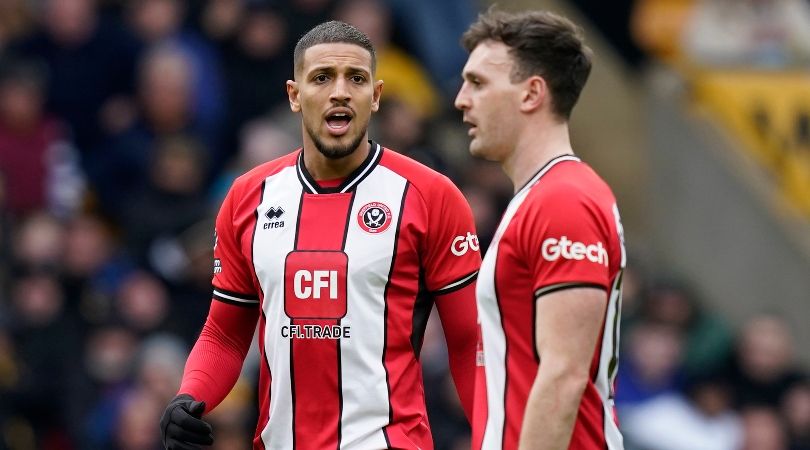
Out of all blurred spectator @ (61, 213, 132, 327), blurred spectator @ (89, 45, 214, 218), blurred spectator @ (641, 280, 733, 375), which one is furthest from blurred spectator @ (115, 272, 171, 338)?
blurred spectator @ (641, 280, 733, 375)

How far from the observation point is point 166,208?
10.7 m

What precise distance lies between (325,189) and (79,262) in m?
4.88

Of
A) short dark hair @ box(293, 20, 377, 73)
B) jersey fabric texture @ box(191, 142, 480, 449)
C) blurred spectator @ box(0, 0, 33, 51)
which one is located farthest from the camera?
blurred spectator @ box(0, 0, 33, 51)

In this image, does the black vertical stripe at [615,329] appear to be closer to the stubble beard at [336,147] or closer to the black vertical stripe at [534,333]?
the black vertical stripe at [534,333]

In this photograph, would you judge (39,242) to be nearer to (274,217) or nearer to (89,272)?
(89,272)

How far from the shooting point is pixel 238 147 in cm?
1151

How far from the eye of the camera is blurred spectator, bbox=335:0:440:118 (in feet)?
39.0

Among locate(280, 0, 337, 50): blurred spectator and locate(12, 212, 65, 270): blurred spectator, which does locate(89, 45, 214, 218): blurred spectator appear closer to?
locate(12, 212, 65, 270): blurred spectator

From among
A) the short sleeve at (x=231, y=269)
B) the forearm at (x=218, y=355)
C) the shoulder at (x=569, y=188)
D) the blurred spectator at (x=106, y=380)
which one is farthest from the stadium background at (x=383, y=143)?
the shoulder at (x=569, y=188)

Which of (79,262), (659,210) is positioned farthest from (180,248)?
(659,210)

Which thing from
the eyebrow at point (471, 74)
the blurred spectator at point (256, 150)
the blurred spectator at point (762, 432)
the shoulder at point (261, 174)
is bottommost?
the blurred spectator at point (762, 432)

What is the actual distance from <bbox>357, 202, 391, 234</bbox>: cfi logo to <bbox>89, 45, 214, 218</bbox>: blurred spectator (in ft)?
16.8

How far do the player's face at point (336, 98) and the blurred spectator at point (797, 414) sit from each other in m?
6.34

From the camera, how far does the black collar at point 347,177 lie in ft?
19.8
